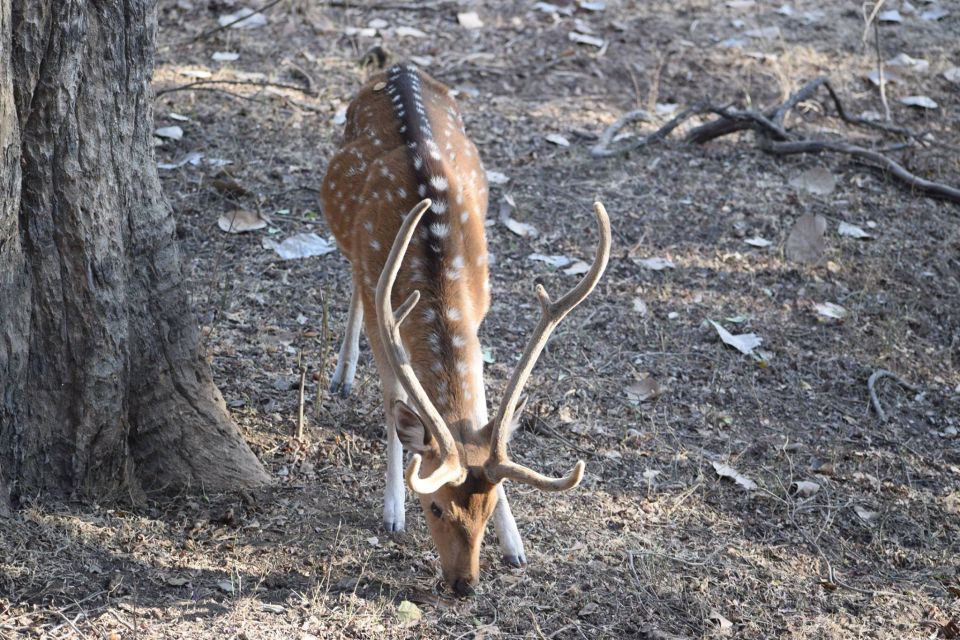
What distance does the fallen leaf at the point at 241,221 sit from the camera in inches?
257

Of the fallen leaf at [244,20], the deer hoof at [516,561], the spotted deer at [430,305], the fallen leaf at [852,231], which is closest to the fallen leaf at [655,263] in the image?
the fallen leaf at [852,231]

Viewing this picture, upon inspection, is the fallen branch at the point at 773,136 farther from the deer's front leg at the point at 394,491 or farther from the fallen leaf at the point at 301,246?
the deer's front leg at the point at 394,491

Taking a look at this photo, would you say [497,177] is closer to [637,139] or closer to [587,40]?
[637,139]

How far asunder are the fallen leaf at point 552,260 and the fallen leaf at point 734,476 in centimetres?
199

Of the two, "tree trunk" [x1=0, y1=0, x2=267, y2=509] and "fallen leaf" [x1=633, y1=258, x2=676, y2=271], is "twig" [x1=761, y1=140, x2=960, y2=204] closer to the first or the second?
"fallen leaf" [x1=633, y1=258, x2=676, y2=271]

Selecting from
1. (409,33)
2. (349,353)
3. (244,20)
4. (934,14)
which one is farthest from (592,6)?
(349,353)

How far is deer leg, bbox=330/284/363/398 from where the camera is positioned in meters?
5.52

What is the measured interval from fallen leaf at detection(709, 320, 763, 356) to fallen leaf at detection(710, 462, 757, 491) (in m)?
1.13

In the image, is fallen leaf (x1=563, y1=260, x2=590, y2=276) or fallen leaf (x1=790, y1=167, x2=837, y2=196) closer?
fallen leaf (x1=563, y1=260, x2=590, y2=276)

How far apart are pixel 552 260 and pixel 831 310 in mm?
1765

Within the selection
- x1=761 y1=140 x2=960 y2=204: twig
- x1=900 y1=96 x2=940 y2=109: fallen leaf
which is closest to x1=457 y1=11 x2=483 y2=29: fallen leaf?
x1=761 y1=140 x2=960 y2=204: twig

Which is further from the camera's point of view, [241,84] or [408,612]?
[241,84]

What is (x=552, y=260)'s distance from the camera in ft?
22.1

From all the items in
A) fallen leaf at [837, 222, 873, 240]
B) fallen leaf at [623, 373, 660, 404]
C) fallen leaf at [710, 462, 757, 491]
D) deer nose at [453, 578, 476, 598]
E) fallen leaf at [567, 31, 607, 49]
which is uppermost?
fallen leaf at [567, 31, 607, 49]
